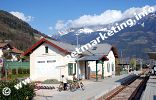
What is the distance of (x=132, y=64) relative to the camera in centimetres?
11625

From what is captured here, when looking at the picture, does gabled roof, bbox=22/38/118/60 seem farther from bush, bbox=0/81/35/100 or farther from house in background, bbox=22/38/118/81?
bush, bbox=0/81/35/100

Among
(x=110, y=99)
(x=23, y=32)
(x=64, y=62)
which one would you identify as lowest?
(x=110, y=99)

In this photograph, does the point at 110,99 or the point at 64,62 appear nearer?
the point at 110,99

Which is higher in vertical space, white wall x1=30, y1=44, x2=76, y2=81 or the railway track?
white wall x1=30, y1=44, x2=76, y2=81

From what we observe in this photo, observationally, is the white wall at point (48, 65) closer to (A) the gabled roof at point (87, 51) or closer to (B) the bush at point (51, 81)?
(A) the gabled roof at point (87, 51)

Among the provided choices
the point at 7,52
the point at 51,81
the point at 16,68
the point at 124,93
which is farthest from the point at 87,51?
the point at 7,52

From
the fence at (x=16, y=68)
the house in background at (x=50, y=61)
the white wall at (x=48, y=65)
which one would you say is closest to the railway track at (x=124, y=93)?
the house in background at (x=50, y=61)

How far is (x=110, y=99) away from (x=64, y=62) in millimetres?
15371

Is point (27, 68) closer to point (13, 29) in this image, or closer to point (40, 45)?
point (40, 45)

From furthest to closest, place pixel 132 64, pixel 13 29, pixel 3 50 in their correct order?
pixel 13 29 < pixel 132 64 < pixel 3 50

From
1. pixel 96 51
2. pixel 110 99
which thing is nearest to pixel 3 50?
pixel 96 51

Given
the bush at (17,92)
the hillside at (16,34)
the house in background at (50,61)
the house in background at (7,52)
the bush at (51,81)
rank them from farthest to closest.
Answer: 1. the hillside at (16,34)
2. the house in background at (7,52)
3. the house in background at (50,61)
4. the bush at (51,81)
5. the bush at (17,92)

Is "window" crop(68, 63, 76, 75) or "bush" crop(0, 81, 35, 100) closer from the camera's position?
"bush" crop(0, 81, 35, 100)

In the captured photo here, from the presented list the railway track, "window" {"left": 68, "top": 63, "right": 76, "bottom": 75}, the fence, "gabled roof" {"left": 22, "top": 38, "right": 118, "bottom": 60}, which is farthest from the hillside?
the railway track
